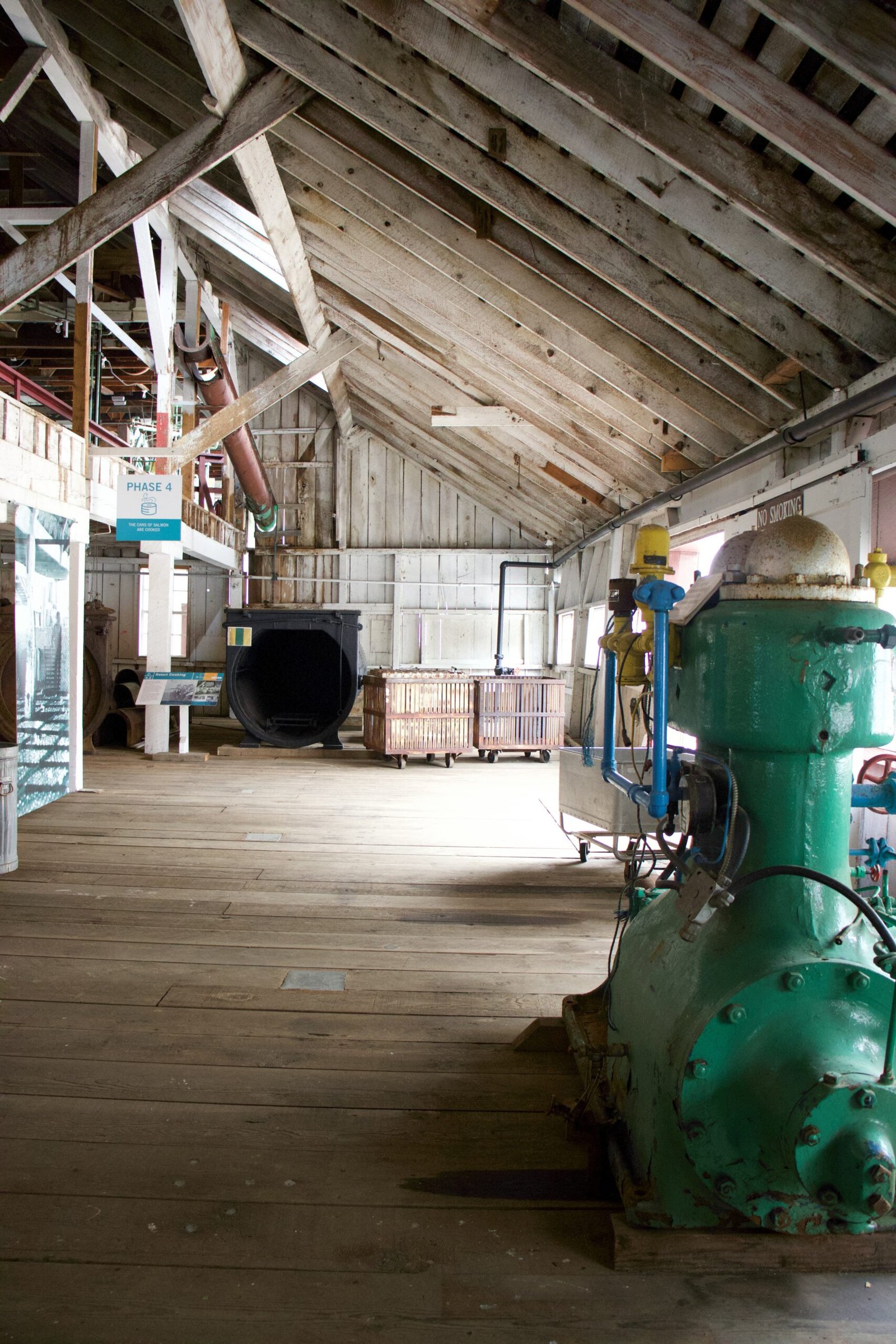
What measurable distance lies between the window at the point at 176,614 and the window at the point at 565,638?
25.3 ft

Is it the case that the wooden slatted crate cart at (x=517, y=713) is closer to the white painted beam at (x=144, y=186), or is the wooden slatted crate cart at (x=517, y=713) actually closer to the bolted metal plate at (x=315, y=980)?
the white painted beam at (x=144, y=186)

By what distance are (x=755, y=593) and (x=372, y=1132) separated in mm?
Answer: 2028

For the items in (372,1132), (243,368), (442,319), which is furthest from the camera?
(243,368)

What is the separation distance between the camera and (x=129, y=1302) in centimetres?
188

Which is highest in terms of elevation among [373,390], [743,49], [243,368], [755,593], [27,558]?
[243,368]

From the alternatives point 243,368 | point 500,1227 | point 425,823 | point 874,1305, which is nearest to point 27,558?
point 425,823

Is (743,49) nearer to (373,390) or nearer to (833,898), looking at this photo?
(833,898)

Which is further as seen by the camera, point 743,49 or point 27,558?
point 27,558

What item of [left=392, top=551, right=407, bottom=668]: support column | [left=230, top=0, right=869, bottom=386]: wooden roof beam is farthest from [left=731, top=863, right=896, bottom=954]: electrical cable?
[left=392, top=551, right=407, bottom=668]: support column

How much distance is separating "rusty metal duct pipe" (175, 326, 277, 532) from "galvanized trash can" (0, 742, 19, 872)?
7.55 meters

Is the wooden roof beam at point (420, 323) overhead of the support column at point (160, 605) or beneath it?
overhead

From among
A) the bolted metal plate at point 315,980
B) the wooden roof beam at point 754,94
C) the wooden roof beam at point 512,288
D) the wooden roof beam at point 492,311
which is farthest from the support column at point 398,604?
the wooden roof beam at point 754,94

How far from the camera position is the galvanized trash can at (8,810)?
5.29m

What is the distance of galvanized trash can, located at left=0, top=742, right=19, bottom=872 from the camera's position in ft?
17.4
